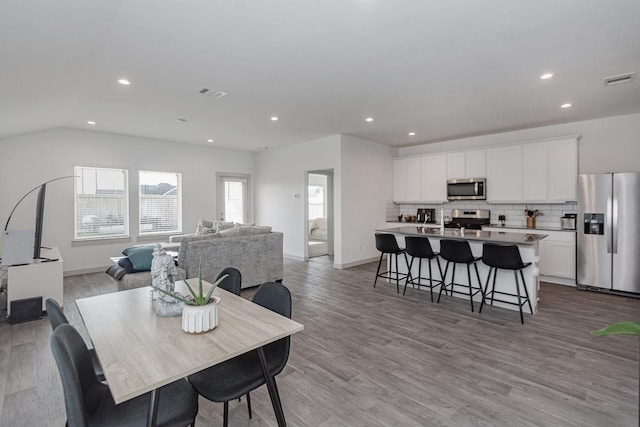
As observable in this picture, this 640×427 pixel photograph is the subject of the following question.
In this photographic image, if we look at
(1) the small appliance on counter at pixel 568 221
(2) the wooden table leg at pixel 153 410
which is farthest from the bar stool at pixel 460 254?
(2) the wooden table leg at pixel 153 410

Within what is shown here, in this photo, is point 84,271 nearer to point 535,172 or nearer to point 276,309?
point 276,309

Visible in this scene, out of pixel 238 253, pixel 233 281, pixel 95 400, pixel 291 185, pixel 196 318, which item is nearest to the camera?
pixel 95 400

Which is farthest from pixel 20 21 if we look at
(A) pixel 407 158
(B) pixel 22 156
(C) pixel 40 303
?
(A) pixel 407 158

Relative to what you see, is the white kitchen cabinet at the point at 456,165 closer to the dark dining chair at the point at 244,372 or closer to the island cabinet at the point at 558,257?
the island cabinet at the point at 558,257

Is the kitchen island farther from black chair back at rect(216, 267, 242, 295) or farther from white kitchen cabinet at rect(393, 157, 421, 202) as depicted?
black chair back at rect(216, 267, 242, 295)

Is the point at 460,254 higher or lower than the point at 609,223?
lower

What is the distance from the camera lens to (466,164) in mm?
6379

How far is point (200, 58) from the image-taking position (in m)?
2.99

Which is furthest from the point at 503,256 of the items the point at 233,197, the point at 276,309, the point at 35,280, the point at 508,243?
the point at 233,197

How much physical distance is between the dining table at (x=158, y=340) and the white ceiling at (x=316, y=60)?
1.99 metres

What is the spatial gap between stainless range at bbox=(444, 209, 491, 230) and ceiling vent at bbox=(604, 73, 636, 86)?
3155 mm

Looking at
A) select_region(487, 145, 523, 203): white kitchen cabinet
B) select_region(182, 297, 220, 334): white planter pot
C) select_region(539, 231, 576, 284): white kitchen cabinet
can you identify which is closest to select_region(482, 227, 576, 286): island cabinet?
select_region(539, 231, 576, 284): white kitchen cabinet

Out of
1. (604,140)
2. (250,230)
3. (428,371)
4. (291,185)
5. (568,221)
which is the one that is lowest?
(428,371)

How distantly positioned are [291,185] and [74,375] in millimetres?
6617
